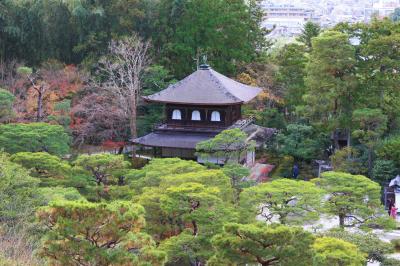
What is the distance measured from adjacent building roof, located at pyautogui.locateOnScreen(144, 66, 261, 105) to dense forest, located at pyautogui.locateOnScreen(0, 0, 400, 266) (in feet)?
6.96

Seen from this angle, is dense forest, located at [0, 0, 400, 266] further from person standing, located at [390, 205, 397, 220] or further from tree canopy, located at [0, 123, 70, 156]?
person standing, located at [390, 205, 397, 220]

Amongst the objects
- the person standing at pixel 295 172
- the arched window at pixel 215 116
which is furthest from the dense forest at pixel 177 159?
the arched window at pixel 215 116

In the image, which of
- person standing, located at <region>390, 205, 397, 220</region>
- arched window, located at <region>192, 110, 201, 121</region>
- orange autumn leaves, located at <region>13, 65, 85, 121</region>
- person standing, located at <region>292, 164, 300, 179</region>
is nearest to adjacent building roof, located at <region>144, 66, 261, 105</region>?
arched window, located at <region>192, 110, 201, 121</region>

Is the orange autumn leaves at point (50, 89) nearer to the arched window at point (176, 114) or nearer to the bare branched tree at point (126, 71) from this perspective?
the bare branched tree at point (126, 71)

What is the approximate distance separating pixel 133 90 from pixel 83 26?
7.22 metres

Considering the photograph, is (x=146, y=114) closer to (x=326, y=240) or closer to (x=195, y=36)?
(x=195, y=36)

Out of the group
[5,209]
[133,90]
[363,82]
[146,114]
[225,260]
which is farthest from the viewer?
[146,114]

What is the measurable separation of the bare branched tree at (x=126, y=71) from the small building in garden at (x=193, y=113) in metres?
1.90

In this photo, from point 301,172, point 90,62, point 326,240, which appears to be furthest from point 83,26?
point 326,240

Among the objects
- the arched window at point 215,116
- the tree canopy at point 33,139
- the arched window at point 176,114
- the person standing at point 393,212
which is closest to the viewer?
the tree canopy at point 33,139

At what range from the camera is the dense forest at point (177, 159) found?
1263cm

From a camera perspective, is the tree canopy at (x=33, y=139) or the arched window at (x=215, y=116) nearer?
the tree canopy at (x=33, y=139)

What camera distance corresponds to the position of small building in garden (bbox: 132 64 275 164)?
2708 cm

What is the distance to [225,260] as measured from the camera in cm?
1277
